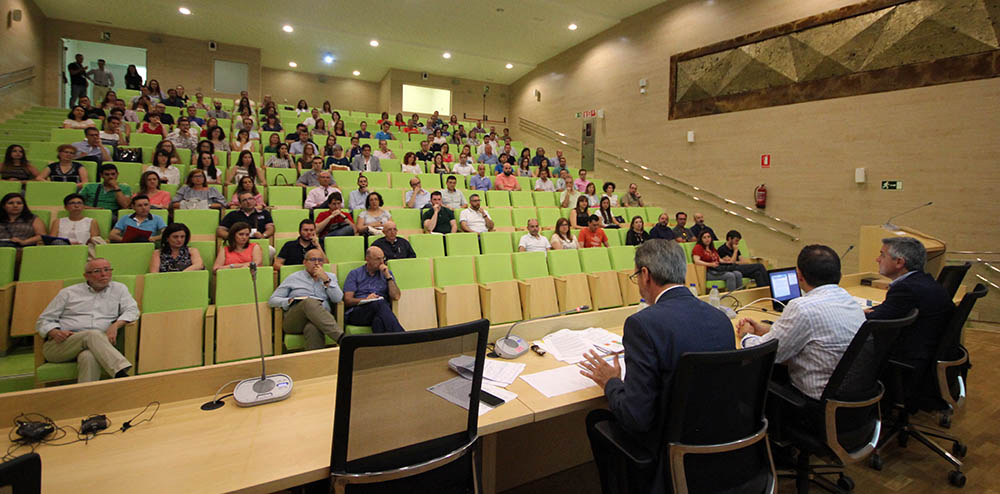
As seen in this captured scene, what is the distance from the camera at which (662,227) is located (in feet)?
17.4

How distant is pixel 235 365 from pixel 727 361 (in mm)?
1480

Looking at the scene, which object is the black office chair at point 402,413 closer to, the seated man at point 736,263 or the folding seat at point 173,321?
the folding seat at point 173,321

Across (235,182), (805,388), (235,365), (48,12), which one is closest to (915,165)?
(805,388)

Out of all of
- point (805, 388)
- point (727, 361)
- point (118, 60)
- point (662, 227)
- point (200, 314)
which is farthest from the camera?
point (118, 60)

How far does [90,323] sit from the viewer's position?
7.50ft

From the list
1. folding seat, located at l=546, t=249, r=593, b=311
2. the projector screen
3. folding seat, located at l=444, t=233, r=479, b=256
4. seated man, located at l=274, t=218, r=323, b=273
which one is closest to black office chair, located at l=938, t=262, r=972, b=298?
folding seat, located at l=546, t=249, r=593, b=311

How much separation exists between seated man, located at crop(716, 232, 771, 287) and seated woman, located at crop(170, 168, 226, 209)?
5072 mm

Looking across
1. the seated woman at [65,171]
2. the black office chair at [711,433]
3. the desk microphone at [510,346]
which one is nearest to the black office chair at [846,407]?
the black office chair at [711,433]

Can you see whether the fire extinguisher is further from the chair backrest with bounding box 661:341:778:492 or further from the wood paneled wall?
the chair backrest with bounding box 661:341:778:492

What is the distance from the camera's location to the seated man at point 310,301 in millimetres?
2688

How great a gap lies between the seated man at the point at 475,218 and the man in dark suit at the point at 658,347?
3637mm

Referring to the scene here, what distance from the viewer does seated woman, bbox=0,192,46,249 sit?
10.2ft

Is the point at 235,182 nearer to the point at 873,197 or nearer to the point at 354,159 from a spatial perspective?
the point at 354,159

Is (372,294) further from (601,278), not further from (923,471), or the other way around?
(923,471)
